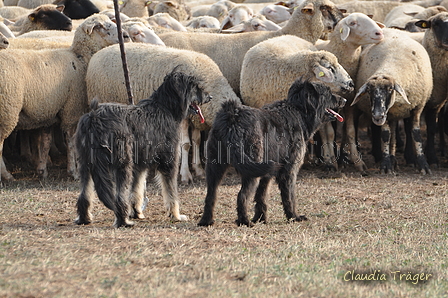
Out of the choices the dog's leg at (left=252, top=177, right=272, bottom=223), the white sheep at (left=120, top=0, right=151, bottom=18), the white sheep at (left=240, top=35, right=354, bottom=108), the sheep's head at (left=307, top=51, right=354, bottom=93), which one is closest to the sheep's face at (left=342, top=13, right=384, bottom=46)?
the white sheep at (left=240, top=35, right=354, bottom=108)

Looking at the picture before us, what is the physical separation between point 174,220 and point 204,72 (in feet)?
11.9

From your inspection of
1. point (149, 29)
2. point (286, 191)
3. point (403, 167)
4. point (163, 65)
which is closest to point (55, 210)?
point (286, 191)

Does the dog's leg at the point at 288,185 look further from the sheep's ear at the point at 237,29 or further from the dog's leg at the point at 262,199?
the sheep's ear at the point at 237,29

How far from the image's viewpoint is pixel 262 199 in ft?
22.5

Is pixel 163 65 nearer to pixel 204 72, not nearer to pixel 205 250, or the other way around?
pixel 204 72

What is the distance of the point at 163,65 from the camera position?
10.3 m

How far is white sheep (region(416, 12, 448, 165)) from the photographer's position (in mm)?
11852

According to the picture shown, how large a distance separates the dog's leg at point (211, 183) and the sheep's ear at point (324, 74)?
12.7 feet

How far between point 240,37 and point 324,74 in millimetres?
2777

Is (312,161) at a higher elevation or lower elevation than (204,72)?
lower

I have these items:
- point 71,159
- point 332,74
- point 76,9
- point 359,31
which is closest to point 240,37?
point 359,31

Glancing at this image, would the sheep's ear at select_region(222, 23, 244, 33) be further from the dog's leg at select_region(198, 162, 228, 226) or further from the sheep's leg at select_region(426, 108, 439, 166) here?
the dog's leg at select_region(198, 162, 228, 226)

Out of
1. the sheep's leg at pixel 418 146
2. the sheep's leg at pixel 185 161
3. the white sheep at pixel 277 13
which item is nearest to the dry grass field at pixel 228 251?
the sheep's leg at pixel 185 161

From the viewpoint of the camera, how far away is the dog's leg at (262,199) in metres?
6.79
